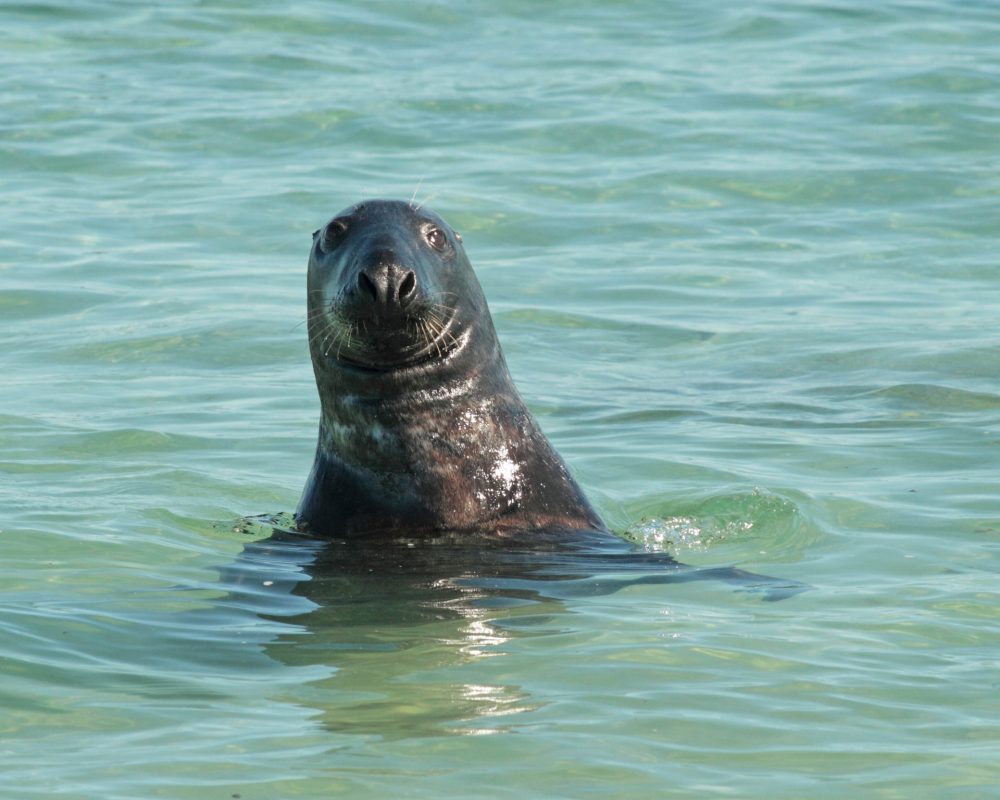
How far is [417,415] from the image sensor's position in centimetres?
708

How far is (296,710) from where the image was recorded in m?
5.30

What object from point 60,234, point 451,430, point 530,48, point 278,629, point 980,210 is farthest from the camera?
point 530,48

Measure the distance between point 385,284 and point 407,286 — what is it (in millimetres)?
129

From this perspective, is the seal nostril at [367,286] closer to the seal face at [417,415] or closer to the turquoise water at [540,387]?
the seal face at [417,415]

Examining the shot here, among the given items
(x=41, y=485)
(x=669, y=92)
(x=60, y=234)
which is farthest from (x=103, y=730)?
(x=669, y=92)

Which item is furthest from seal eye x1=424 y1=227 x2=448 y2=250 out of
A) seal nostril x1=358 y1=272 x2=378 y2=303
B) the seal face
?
seal nostril x1=358 y1=272 x2=378 y2=303

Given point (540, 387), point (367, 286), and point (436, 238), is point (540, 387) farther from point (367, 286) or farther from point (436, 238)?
point (367, 286)

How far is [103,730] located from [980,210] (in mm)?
11497

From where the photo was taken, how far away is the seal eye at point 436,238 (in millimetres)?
7133

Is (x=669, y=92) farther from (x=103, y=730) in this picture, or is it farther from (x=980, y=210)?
(x=103, y=730)

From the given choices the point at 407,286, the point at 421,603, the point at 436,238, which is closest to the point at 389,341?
the point at 407,286

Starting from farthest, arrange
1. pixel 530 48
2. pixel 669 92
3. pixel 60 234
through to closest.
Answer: pixel 530 48
pixel 669 92
pixel 60 234

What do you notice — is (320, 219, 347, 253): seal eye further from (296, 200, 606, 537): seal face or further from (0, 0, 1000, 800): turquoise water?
(0, 0, 1000, 800): turquoise water

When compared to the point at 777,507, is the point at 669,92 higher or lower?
higher
